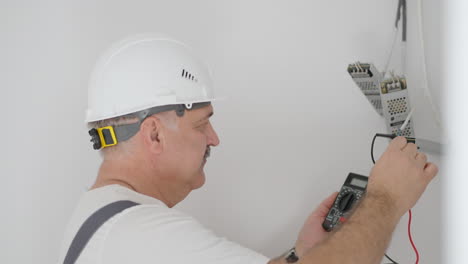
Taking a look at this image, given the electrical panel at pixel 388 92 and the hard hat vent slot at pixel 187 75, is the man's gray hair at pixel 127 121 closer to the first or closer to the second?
the hard hat vent slot at pixel 187 75

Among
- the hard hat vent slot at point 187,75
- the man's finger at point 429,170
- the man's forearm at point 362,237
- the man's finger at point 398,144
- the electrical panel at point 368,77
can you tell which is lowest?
the man's forearm at point 362,237

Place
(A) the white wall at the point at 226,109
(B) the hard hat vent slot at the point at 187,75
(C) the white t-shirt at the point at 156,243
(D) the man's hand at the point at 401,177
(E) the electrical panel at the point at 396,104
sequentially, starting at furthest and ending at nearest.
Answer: (A) the white wall at the point at 226,109 → (E) the electrical panel at the point at 396,104 → (B) the hard hat vent slot at the point at 187,75 → (D) the man's hand at the point at 401,177 → (C) the white t-shirt at the point at 156,243

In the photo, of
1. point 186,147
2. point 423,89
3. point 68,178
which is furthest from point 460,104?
point 68,178

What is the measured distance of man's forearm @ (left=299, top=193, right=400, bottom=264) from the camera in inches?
32.8

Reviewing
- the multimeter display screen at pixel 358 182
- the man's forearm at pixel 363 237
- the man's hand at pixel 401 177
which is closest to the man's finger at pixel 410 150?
the man's hand at pixel 401 177

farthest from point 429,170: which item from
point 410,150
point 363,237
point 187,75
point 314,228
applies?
point 187,75

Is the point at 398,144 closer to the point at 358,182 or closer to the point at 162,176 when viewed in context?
the point at 358,182

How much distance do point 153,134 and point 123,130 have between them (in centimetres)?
7

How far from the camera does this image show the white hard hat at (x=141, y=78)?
102 centimetres

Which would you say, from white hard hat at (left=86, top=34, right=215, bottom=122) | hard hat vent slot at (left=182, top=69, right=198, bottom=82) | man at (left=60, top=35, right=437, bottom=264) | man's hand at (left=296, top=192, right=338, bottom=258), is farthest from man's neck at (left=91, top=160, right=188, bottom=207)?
man's hand at (left=296, top=192, right=338, bottom=258)

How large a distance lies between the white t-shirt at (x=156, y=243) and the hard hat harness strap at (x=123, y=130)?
21cm

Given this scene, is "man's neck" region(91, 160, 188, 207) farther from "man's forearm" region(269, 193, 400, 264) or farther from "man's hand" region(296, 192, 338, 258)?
"man's hand" region(296, 192, 338, 258)

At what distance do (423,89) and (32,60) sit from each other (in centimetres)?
118

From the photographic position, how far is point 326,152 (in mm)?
1471
